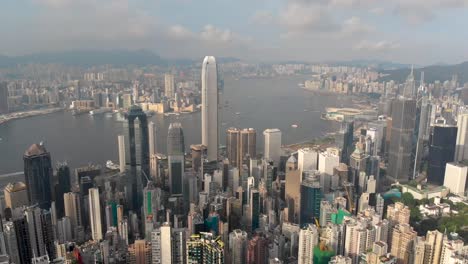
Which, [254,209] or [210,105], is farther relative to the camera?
[210,105]

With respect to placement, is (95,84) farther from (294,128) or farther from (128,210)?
(294,128)

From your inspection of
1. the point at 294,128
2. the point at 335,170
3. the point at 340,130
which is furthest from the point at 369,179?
the point at 294,128

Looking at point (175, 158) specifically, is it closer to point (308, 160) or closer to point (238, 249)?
point (308, 160)

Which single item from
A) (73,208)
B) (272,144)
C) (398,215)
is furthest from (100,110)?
(398,215)

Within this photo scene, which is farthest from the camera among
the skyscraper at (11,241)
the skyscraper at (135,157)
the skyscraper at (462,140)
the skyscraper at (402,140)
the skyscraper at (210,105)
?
the skyscraper at (210,105)

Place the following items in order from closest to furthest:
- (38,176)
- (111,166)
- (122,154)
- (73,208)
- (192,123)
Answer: (73,208) < (38,176) < (111,166) < (122,154) < (192,123)

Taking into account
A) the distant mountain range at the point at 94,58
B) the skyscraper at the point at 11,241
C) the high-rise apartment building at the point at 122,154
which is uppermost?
the distant mountain range at the point at 94,58

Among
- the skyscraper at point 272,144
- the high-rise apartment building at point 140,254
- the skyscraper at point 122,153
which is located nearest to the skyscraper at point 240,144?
the skyscraper at point 272,144

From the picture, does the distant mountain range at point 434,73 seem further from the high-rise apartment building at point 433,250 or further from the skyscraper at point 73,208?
the skyscraper at point 73,208
